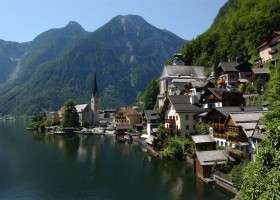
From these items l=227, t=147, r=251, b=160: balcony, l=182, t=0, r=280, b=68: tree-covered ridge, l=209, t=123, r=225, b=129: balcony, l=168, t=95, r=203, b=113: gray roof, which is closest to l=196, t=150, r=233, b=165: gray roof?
l=227, t=147, r=251, b=160: balcony

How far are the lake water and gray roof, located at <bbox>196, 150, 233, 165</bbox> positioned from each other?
3154mm

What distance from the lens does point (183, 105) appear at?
7269cm

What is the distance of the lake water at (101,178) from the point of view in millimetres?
43625

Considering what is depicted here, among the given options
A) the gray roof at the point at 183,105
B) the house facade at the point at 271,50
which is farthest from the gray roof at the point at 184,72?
the gray roof at the point at 183,105

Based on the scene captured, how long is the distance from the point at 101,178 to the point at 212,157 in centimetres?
1883

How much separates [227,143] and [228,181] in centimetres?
1264

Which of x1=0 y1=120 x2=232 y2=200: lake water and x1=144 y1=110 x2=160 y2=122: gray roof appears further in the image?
x1=144 y1=110 x2=160 y2=122: gray roof

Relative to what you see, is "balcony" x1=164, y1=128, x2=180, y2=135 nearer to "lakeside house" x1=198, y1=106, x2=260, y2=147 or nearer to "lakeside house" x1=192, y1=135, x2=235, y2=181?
"lakeside house" x1=198, y1=106, x2=260, y2=147

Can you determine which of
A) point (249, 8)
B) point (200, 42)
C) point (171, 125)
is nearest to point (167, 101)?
point (171, 125)

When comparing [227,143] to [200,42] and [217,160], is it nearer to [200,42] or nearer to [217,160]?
[217,160]

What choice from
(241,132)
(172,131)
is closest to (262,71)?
(172,131)

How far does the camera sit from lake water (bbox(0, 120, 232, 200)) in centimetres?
4362

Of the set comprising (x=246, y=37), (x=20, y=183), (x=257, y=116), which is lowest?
(x=20, y=183)

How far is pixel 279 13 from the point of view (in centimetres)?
10294
